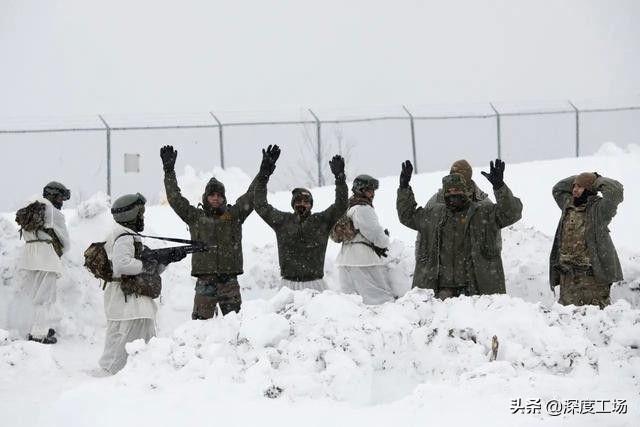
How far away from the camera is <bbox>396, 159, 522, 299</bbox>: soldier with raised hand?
9.26m

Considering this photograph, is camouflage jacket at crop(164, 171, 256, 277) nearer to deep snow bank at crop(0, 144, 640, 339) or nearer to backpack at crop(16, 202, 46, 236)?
backpack at crop(16, 202, 46, 236)

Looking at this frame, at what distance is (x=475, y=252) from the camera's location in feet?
30.4

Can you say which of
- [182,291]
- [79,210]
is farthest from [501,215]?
[79,210]

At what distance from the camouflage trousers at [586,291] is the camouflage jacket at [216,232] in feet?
9.75

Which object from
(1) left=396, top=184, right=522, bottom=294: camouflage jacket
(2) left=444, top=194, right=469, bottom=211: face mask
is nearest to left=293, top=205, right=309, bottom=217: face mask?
(1) left=396, top=184, right=522, bottom=294: camouflage jacket

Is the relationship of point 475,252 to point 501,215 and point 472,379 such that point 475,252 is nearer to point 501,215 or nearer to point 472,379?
point 501,215

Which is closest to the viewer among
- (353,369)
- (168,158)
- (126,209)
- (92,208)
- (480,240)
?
(353,369)

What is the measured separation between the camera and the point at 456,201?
9.29m

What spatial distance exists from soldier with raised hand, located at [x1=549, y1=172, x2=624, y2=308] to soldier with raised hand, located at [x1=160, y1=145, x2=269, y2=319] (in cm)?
281

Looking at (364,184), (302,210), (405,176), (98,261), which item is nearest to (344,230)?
(364,184)

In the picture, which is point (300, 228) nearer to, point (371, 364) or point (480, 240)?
point (480, 240)

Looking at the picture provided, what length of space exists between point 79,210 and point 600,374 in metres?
9.72

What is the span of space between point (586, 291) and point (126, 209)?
161 inches

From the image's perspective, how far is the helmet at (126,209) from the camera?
8977mm
